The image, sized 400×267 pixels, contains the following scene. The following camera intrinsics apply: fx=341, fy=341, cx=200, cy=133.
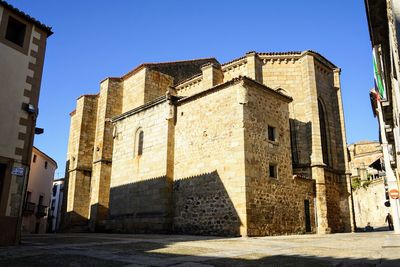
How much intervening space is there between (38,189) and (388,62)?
26.8 metres

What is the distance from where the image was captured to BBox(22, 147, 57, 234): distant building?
86.2 feet

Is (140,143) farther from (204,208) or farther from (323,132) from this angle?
(323,132)

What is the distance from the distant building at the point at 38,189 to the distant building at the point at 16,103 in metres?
18.2

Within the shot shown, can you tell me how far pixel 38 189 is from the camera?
27.9m

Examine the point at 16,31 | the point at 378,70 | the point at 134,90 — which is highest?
the point at 134,90

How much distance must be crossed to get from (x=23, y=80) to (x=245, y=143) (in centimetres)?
808

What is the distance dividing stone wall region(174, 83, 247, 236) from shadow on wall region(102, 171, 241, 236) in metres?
0.04

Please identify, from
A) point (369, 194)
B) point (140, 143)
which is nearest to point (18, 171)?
point (140, 143)

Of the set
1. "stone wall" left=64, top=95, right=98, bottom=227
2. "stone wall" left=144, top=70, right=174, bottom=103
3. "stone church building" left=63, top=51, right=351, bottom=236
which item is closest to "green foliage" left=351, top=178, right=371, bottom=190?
"stone church building" left=63, top=51, right=351, bottom=236

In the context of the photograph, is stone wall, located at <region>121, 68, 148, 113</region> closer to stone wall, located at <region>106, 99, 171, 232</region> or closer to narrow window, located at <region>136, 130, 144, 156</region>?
stone wall, located at <region>106, 99, 171, 232</region>

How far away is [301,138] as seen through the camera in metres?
18.6

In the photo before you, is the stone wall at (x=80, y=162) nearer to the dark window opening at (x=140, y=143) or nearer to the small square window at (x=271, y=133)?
the dark window opening at (x=140, y=143)

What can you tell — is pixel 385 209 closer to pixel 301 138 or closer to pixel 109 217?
pixel 301 138

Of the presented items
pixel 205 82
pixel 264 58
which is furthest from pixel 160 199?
pixel 264 58
